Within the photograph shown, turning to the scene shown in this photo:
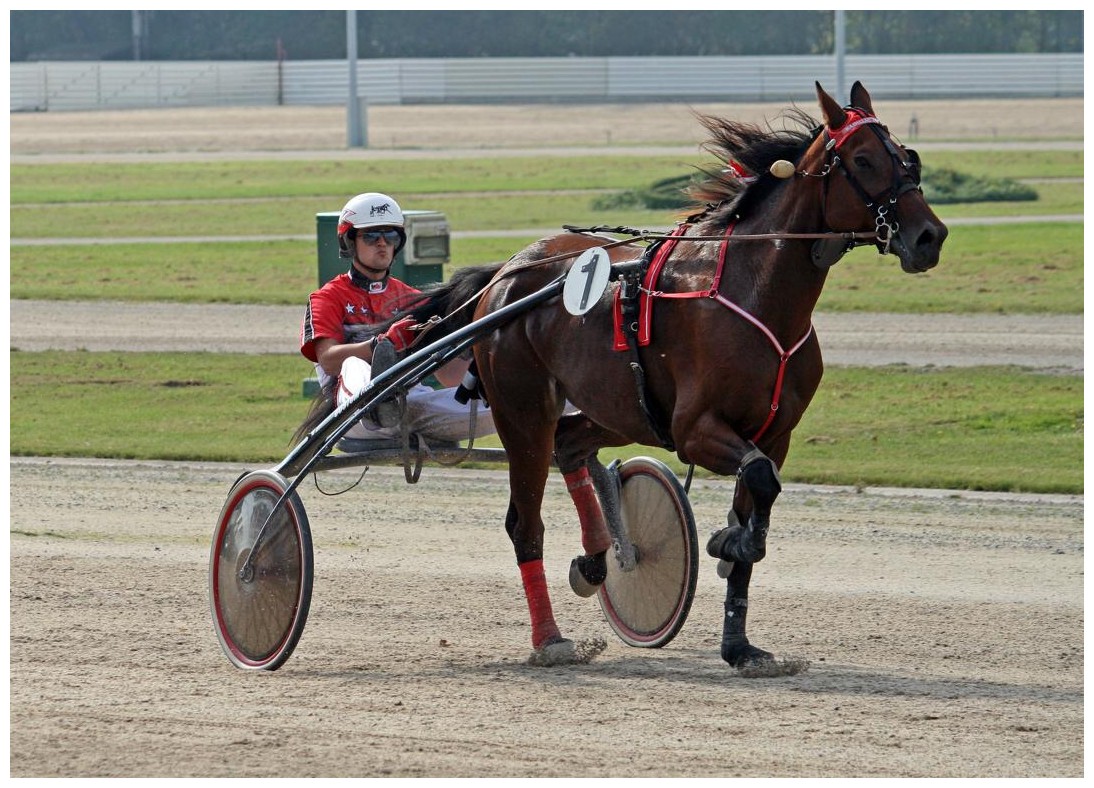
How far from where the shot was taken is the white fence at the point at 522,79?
41938 millimetres

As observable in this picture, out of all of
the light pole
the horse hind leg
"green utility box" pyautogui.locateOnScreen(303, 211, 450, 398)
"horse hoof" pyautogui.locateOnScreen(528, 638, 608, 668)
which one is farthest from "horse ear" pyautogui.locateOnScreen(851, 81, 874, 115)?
the light pole

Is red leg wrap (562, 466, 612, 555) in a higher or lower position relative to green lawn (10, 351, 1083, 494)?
higher

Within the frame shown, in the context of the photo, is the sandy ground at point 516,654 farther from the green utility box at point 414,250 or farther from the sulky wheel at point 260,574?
the green utility box at point 414,250

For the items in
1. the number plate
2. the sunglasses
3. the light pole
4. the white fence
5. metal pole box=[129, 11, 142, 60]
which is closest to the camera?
the number plate

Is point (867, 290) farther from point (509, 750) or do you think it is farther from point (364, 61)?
point (364, 61)

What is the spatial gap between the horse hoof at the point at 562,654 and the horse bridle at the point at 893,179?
5.20 ft

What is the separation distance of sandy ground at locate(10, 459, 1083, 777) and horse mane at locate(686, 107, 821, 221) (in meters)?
1.45

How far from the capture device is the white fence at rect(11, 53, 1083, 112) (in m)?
41.9

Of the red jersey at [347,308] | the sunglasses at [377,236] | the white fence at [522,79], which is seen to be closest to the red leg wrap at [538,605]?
the red jersey at [347,308]

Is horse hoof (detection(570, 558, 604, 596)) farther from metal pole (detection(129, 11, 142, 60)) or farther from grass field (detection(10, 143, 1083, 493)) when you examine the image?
metal pole (detection(129, 11, 142, 60))

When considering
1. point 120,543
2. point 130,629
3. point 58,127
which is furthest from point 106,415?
point 58,127

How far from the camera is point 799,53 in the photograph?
154 ft

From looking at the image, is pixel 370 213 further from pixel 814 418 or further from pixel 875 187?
pixel 814 418

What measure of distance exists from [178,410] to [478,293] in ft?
17.7
